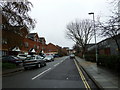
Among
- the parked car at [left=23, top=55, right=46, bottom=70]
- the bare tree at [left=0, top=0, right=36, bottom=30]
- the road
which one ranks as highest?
the bare tree at [left=0, top=0, right=36, bottom=30]

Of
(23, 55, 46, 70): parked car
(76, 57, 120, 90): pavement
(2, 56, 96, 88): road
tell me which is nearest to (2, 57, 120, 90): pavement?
(76, 57, 120, 90): pavement

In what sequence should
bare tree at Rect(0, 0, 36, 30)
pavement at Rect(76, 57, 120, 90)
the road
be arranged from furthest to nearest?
1. bare tree at Rect(0, 0, 36, 30)
2. the road
3. pavement at Rect(76, 57, 120, 90)

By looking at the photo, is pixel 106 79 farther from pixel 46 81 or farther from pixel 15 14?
pixel 15 14

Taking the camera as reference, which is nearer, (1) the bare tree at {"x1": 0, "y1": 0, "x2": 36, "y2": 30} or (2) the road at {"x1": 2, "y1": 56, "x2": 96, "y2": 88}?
(2) the road at {"x1": 2, "y1": 56, "x2": 96, "y2": 88}

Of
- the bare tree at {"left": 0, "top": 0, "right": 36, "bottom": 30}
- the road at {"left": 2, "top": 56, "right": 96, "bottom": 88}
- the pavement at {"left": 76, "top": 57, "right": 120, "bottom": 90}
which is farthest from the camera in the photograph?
the bare tree at {"left": 0, "top": 0, "right": 36, "bottom": 30}

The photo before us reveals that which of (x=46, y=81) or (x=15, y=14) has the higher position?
(x=15, y=14)

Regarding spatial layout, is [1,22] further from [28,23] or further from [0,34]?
[28,23]

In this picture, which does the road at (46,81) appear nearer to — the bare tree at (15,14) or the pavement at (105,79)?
the pavement at (105,79)

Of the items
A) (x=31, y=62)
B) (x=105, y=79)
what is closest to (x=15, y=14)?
(x=31, y=62)

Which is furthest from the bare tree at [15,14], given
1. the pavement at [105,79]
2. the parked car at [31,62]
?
the pavement at [105,79]

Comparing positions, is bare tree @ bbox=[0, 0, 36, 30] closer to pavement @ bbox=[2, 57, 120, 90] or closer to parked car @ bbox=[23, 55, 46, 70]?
parked car @ bbox=[23, 55, 46, 70]

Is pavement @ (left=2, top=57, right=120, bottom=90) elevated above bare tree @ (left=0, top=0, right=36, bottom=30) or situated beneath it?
situated beneath

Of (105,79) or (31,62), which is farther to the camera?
(31,62)

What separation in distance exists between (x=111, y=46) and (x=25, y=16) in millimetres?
15267
